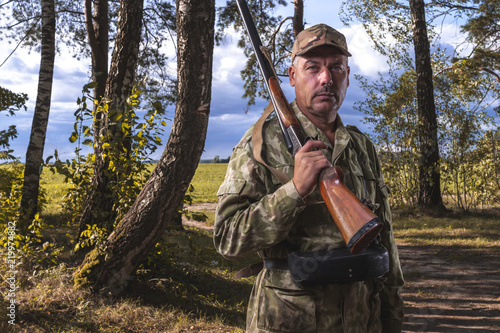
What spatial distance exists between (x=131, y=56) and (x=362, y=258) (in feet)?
16.4

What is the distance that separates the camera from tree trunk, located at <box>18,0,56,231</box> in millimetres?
7215

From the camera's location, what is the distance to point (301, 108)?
2107 millimetres

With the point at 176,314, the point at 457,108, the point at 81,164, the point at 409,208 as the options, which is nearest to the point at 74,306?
the point at 176,314

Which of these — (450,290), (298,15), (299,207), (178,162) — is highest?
(298,15)

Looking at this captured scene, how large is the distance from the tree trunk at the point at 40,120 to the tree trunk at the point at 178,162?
2606 mm

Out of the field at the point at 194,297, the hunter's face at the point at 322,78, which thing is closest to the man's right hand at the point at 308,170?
the hunter's face at the point at 322,78

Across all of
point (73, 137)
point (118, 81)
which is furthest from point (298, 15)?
point (73, 137)

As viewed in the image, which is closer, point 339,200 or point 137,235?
point 339,200

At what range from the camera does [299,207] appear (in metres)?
1.72

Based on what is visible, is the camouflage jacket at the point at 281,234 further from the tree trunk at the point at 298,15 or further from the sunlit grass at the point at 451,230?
the tree trunk at the point at 298,15

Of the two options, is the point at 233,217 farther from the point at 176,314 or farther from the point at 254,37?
the point at 176,314

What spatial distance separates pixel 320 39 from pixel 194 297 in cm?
434

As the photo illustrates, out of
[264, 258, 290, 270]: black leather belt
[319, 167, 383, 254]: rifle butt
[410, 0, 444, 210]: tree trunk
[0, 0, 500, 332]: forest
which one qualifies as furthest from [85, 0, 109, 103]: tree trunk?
[410, 0, 444, 210]: tree trunk

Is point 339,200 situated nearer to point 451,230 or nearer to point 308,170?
point 308,170
